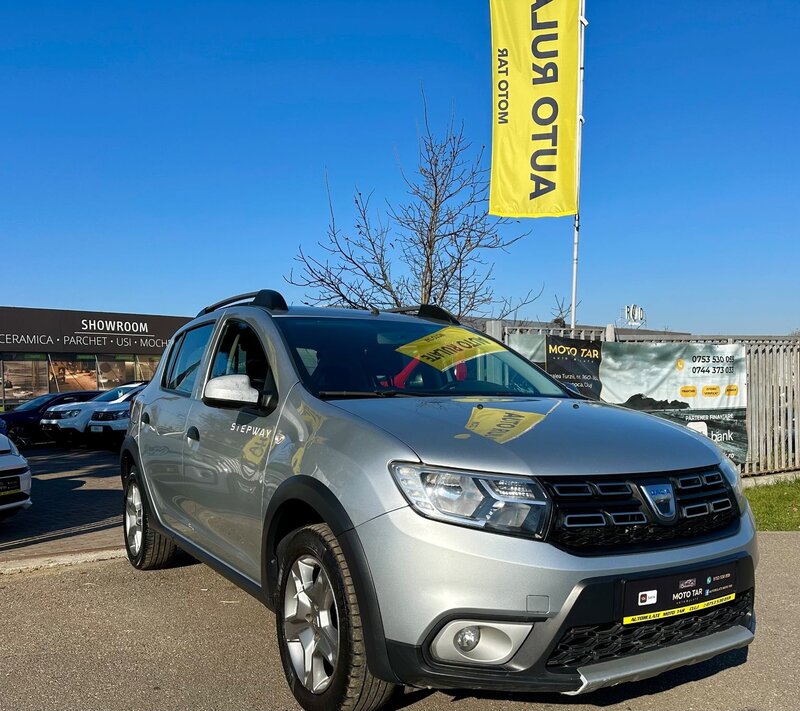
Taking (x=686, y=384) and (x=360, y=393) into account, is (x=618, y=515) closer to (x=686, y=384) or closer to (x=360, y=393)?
(x=360, y=393)

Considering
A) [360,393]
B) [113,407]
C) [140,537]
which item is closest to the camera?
[360,393]

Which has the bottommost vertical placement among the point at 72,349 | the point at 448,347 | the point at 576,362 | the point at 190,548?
the point at 190,548

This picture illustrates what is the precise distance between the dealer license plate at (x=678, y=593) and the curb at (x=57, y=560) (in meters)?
4.71

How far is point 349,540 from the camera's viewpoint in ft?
9.33

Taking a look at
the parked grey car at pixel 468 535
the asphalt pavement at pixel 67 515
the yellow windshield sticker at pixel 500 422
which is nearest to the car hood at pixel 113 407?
the asphalt pavement at pixel 67 515

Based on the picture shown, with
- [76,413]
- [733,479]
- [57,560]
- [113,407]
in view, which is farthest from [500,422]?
[76,413]

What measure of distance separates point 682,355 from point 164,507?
22.1 ft

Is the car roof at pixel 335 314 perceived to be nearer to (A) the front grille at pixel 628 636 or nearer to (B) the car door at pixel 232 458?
(B) the car door at pixel 232 458

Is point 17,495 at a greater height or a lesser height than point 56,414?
greater

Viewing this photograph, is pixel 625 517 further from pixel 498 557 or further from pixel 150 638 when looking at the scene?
pixel 150 638

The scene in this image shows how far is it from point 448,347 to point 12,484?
15.7 feet

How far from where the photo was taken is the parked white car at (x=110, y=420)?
17.0 meters

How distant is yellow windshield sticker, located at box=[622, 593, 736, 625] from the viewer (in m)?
2.72

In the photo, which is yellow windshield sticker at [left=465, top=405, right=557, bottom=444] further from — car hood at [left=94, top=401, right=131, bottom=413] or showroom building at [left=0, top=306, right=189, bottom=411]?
showroom building at [left=0, top=306, right=189, bottom=411]
